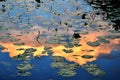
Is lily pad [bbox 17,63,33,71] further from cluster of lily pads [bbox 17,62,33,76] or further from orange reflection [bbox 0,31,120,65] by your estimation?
orange reflection [bbox 0,31,120,65]

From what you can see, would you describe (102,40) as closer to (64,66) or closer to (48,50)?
(48,50)

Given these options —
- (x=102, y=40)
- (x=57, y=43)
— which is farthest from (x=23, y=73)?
(x=102, y=40)

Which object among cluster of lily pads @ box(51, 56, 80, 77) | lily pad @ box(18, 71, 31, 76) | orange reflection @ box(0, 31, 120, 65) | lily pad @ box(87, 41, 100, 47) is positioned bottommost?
lily pad @ box(18, 71, 31, 76)

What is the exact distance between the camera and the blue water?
29.0ft

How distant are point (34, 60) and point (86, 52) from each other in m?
1.83

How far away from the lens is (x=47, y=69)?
30.4 feet

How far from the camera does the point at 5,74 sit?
9000mm

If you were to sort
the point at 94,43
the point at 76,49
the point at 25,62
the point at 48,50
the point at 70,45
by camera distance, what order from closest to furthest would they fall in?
the point at 25,62 → the point at 48,50 → the point at 76,49 → the point at 70,45 → the point at 94,43

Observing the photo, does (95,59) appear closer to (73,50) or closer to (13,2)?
(73,50)

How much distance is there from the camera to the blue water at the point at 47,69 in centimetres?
883

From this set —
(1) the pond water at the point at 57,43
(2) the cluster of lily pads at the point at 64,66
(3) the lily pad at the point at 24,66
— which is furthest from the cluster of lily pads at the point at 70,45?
(3) the lily pad at the point at 24,66

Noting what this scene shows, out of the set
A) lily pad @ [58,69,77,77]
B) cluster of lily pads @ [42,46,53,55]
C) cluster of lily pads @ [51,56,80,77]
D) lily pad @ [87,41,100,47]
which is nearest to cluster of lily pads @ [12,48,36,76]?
cluster of lily pads @ [42,46,53,55]

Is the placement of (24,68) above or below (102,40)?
below

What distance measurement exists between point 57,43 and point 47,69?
1798mm
